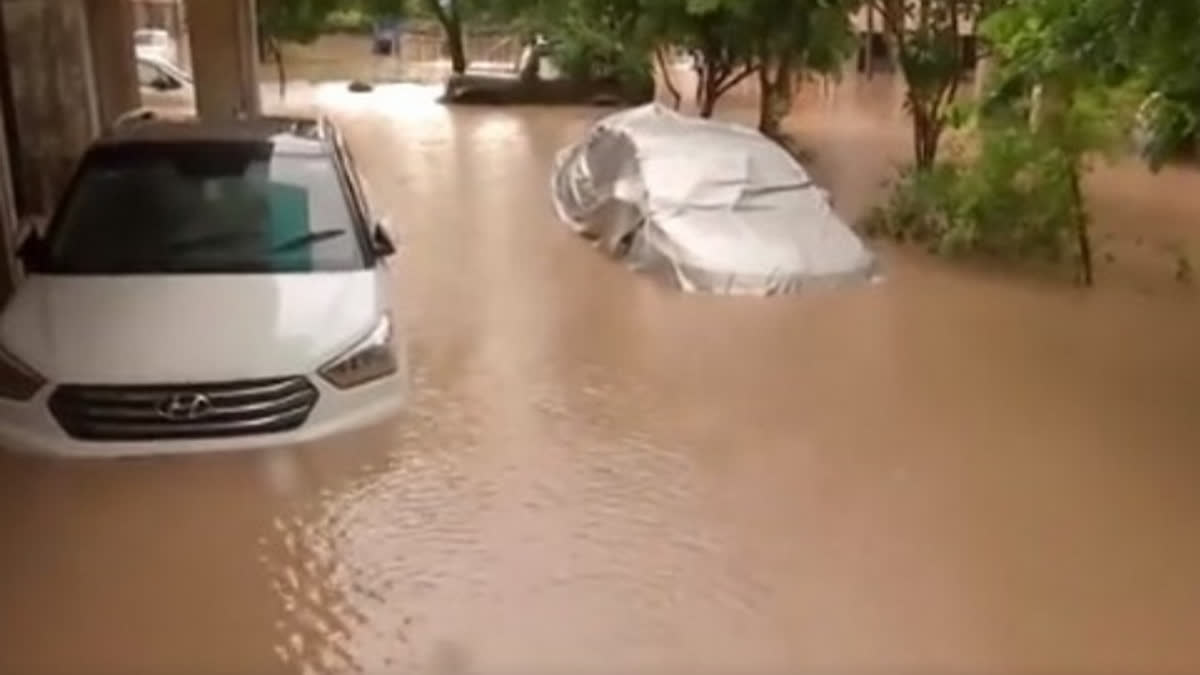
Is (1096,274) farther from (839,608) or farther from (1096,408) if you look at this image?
(839,608)

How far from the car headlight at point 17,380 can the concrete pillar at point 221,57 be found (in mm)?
11331

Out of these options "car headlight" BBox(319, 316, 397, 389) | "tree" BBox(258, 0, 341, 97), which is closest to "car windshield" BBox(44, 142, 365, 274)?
"car headlight" BBox(319, 316, 397, 389)

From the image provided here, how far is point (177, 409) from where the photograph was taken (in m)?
6.45

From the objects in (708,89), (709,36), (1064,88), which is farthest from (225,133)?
(708,89)

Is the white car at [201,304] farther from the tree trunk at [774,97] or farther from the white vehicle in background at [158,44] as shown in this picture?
the white vehicle in background at [158,44]

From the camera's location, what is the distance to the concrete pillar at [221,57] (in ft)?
57.5

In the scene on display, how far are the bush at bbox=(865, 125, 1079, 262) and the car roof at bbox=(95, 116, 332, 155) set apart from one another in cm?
517

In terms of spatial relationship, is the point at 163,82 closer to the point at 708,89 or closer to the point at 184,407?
the point at 708,89

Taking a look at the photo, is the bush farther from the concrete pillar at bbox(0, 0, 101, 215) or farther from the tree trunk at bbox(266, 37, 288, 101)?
the tree trunk at bbox(266, 37, 288, 101)

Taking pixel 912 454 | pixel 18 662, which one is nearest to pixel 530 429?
pixel 912 454

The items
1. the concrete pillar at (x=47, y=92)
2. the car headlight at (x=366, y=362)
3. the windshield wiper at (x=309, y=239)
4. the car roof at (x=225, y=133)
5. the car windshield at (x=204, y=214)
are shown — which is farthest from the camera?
the concrete pillar at (x=47, y=92)

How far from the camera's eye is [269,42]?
27.4 meters

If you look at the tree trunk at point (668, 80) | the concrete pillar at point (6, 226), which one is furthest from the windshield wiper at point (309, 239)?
the tree trunk at point (668, 80)

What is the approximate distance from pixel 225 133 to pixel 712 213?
4395 millimetres
